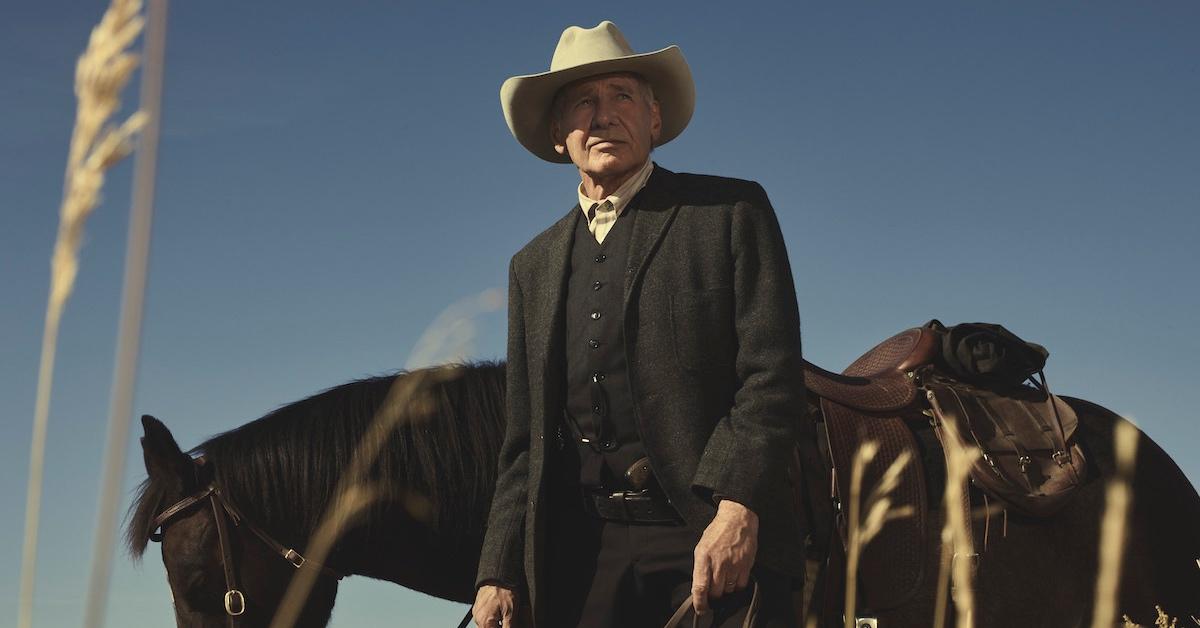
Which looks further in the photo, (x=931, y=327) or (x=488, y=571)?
(x=931, y=327)

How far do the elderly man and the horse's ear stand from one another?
1794 mm

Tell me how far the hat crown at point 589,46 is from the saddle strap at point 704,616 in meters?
1.28

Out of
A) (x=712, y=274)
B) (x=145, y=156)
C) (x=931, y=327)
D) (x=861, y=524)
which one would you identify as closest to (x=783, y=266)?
(x=712, y=274)

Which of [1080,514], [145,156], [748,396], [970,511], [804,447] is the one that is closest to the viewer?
[145,156]

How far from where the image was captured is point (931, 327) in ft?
15.1

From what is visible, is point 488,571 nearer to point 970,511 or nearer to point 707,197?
point 707,197

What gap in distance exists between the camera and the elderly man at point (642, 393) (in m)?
2.48

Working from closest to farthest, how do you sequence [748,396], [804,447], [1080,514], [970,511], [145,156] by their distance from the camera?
[145,156] < [748,396] < [804,447] < [970,511] < [1080,514]

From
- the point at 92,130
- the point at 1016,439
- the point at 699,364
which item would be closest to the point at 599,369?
the point at 699,364

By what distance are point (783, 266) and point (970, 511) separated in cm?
194

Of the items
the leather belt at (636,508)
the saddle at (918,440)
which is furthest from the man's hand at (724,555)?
the saddle at (918,440)

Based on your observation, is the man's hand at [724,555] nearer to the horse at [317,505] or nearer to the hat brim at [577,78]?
the hat brim at [577,78]

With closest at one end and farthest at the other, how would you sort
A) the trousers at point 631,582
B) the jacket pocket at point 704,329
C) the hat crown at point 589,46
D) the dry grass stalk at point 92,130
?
the dry grass stalk at point 92,130
the trousers at point 631,582
the jacket pocket at point 704,329
the hat crown at point 589,46

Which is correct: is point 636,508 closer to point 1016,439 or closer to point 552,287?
point 552,287
